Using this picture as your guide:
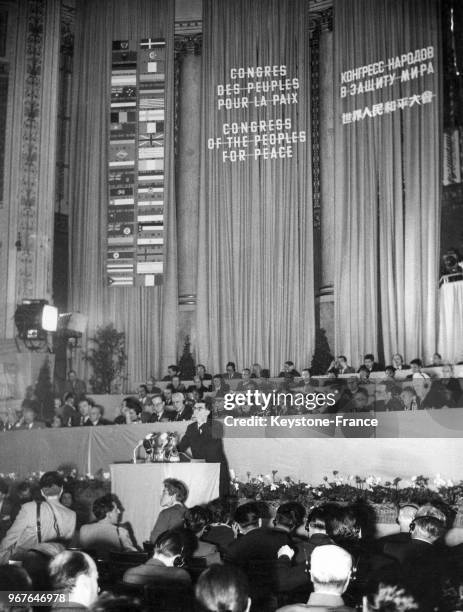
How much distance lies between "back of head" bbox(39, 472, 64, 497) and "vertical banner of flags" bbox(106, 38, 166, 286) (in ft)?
27.2

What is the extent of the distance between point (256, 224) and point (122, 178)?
2311mm

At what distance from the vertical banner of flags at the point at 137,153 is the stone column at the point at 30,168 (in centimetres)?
133

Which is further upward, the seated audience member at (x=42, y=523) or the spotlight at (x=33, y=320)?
the spotlight at (x=33, y=320)

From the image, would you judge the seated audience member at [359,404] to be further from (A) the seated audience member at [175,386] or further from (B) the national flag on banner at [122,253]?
(B) the national flag on banner at [122,253]

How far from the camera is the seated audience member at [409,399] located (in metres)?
8.14

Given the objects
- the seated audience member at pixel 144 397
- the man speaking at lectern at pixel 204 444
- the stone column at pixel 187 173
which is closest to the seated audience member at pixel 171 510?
the man speaking at lectern at pixel 204 444

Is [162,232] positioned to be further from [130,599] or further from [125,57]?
[130,599]

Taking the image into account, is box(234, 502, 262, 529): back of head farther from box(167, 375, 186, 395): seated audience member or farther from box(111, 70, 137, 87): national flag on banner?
box(111, 70, 137, 87): national flag on banner

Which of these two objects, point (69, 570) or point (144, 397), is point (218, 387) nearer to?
point (144, 397)

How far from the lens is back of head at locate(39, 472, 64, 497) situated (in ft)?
16.1

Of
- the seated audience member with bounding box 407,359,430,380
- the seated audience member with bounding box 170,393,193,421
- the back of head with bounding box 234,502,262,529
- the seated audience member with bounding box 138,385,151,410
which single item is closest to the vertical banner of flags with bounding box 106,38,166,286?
the seated audience member with bounding box 138,385,151,410

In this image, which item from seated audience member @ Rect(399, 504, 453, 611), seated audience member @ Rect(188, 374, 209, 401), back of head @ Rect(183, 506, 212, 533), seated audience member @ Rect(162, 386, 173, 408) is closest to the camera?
seated audience member @ Rect(399, 504, 453, 611)

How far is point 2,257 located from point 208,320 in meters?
3.58

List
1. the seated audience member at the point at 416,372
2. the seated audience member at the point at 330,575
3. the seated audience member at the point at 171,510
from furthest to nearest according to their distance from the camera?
the seated audience member at the point at 416,372 < the seated audience member at the point at 171,510 < the seated audience member at the point at 330,575
